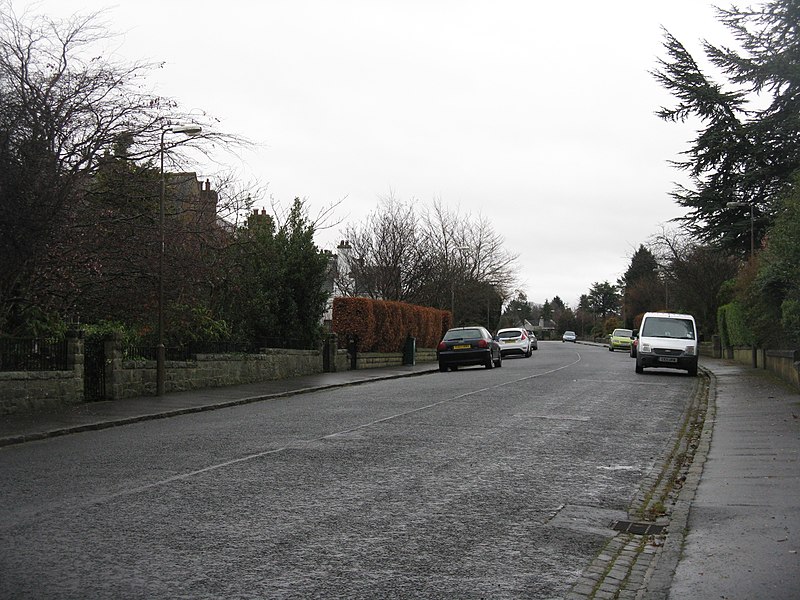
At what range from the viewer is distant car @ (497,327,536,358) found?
48.8 metres

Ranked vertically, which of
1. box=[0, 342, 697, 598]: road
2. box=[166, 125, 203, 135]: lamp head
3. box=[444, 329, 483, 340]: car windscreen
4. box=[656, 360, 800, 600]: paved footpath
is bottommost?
box=[656, 360, 800, 600]: paved footpath

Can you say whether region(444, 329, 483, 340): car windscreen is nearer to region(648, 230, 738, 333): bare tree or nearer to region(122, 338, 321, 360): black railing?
region(122, 338, 321, 360): black railing

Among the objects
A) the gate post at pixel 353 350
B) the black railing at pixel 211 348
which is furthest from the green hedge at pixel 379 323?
the black railing at pixel 211 348

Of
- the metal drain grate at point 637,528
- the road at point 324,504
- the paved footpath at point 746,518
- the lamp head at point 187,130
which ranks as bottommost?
the metal drain grate at point 637,528

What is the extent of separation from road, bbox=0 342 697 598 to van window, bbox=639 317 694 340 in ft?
47.1

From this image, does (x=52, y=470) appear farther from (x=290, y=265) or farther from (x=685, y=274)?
(x=685, y=274)

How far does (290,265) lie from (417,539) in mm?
24084

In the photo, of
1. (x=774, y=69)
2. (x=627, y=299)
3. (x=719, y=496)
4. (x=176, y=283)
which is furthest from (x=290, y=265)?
(x=627, y=299)

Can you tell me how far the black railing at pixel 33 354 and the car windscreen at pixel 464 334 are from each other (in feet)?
60.2

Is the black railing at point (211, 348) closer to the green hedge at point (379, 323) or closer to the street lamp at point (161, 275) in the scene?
the street lamp at point (161, 275)

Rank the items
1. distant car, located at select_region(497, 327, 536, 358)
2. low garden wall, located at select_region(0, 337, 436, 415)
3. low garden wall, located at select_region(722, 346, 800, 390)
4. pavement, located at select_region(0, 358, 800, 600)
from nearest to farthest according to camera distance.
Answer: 1. pavement, located at select_region(0, 358, 800, 600)
2. low garden wall, located at select_region(0, 337, 436, 415)
3. low garden wall, located at select_region(722, 346, 800, 390)
4. distant car, located at select_region(497, 327, 536, 358)

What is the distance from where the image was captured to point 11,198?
1589 centimetres

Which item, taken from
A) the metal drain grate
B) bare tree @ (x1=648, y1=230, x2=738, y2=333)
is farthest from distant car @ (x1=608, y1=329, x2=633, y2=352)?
the metal drain grate

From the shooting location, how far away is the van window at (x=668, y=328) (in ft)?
95.7
